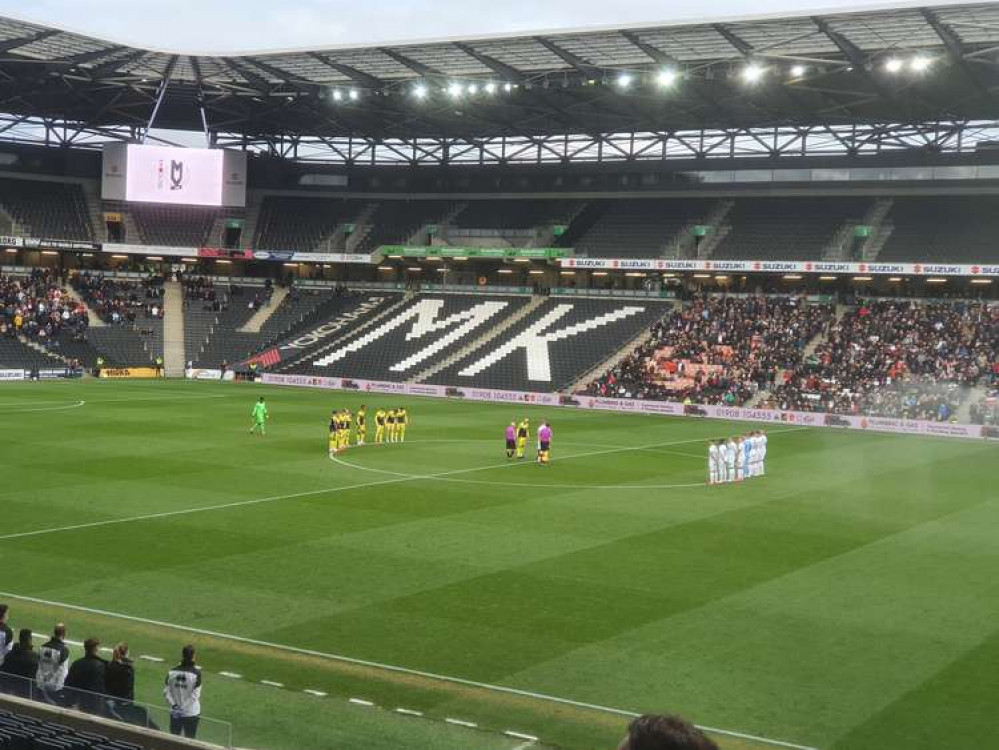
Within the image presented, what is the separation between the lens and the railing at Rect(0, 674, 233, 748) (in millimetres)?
10133

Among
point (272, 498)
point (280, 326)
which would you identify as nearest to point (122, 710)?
point (272, 498)

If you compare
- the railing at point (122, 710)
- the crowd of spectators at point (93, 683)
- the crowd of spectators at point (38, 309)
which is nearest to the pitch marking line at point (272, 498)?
the crowd of spectators at point (93, 683)

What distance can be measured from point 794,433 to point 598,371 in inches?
643

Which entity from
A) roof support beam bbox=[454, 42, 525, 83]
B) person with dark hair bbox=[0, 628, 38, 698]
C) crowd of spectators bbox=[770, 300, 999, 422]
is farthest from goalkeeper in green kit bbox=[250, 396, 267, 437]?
person with dark hair bbox=[0, 628, 38, 698]

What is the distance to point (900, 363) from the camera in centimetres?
5700

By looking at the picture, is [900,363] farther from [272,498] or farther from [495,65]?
[272,498]

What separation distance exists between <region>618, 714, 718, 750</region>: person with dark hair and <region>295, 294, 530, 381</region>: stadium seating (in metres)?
63.0

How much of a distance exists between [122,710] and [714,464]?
922 inches

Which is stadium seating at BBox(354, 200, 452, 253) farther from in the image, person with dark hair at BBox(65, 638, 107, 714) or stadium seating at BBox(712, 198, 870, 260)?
person with dark hair at BBox(65, 638, 107, 714)

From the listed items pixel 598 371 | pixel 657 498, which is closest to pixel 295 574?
pixel 657 498

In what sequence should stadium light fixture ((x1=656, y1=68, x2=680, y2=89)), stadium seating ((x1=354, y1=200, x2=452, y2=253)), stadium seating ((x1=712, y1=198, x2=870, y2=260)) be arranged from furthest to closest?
stadium seating ((x1=354, y1=200, x2=452, y2=253)) → stadium seating ((x1=712, y1=198, x2=870, y2=260)) → stadium light fixture ((x1=656, y1=68, x2=680, y2=89))

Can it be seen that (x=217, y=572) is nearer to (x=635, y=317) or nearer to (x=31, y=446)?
(x=31, y=446)

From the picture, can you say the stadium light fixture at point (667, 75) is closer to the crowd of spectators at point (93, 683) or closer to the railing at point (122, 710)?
the crowd of spectators at point (93, 683)

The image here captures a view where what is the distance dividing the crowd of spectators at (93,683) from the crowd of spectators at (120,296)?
65.3 metres
